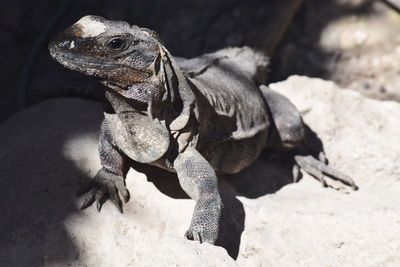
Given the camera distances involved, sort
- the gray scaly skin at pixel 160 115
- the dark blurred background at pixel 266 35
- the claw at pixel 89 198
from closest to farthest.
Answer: the gray scaly skin at pixel 160 115 → the claw at pixel 89 198 → the dark blurred background at pixel 266 35

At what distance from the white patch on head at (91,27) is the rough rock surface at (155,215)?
1069mm

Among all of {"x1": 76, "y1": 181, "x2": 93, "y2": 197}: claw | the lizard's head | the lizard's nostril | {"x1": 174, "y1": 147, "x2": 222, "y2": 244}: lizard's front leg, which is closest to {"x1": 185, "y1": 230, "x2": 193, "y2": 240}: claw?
{"x1": 174, "y1": 147, "x2": 222, "y2": 244}: lizard's front leg

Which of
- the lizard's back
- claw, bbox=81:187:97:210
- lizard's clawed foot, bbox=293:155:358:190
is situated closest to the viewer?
claw, bbox=81:187:97:210

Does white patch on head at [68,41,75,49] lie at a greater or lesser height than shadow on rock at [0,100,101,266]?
greater

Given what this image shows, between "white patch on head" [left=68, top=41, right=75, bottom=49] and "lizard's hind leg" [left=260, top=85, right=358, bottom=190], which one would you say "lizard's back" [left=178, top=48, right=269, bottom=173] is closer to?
"lizard's hind leg" [left=260, top=85, right=358, bottom=190]

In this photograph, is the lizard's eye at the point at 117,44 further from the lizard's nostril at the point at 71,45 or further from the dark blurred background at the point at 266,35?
the dark blurred background at the point at 266,35

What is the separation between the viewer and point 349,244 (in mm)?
4273

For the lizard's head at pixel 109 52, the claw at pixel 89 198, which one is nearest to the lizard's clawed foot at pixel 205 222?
the claw at pixel 89 198

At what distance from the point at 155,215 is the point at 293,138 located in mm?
1716

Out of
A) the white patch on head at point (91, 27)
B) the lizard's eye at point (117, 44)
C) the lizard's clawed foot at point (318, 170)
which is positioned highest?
the white patch on head at point (91, 27)

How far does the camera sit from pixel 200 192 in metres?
Answer: 4.16

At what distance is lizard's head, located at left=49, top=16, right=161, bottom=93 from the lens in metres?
3.88

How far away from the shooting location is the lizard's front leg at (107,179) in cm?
429

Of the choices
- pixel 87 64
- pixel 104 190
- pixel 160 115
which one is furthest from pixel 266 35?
pixel 87 64
